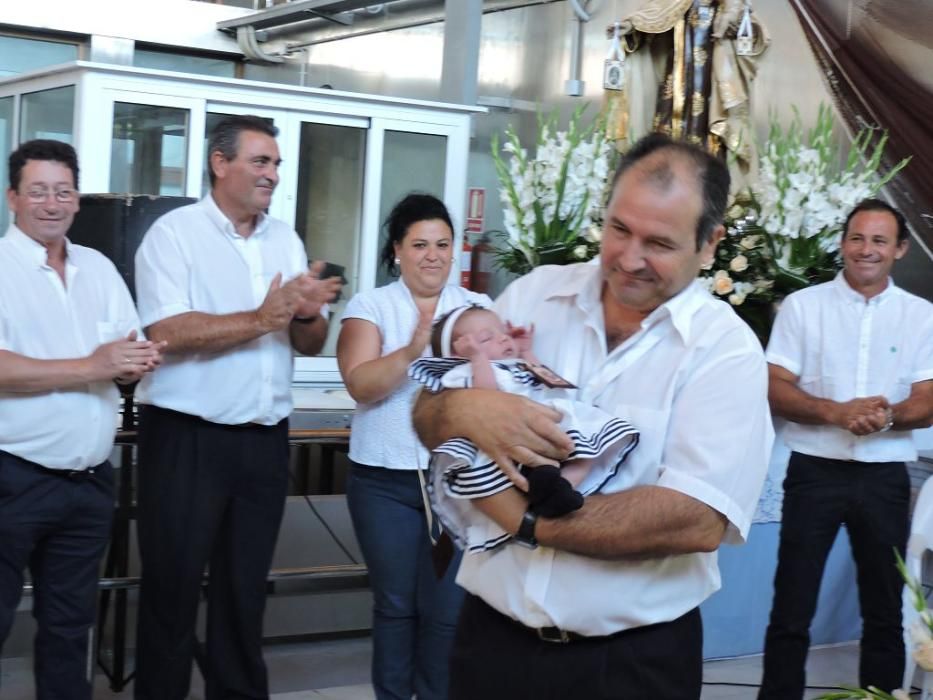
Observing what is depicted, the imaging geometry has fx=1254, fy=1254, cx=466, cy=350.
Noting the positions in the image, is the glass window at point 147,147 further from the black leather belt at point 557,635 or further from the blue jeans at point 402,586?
the black leather belt at point 557,635

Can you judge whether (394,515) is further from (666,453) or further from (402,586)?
(666,453)

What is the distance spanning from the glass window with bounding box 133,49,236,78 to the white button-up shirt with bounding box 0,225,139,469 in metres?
7.39

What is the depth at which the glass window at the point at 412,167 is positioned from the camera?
265 inches

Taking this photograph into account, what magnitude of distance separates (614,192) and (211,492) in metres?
1.75

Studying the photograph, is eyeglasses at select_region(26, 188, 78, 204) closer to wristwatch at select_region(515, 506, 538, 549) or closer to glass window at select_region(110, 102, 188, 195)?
wristwatch at select_region(515, 506, 538, 549)

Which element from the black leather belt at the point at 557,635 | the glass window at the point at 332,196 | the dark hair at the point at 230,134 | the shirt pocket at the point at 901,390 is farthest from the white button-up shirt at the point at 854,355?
the glass window at the point at 332,196

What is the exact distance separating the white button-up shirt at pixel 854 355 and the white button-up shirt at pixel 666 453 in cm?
194

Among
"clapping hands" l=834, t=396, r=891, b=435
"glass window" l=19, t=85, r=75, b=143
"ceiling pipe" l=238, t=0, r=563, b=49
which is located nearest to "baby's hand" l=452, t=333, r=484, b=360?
"clapping hands" l=834, t=396, r=891, b=435

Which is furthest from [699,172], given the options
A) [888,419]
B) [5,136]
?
[5,136]

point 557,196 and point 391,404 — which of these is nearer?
point 391,404

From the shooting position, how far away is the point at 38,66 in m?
9.80

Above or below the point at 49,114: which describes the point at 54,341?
below

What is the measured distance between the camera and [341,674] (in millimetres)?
4160

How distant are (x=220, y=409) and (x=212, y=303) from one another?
279mm
